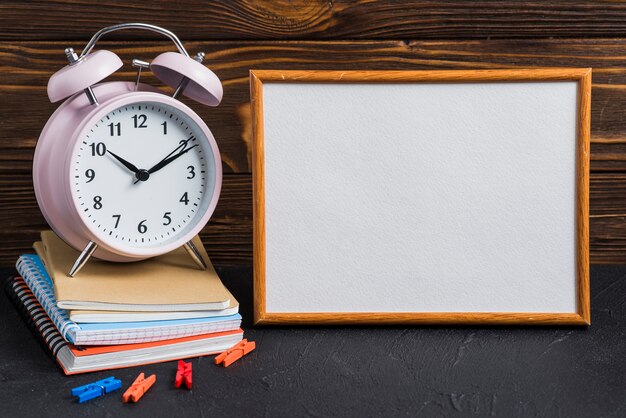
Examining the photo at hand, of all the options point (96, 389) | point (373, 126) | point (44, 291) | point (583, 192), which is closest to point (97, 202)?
point (44, 291)

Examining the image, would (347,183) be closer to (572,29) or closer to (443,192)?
(443,192)

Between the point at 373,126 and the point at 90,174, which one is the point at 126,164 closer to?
the point at 90,174

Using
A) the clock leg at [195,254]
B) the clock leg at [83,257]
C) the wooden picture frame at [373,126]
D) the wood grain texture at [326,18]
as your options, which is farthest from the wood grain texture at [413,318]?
the wood grain texture at [326,18]

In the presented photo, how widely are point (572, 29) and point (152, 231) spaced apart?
688 mm

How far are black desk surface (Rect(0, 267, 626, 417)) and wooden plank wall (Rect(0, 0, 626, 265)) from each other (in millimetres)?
347

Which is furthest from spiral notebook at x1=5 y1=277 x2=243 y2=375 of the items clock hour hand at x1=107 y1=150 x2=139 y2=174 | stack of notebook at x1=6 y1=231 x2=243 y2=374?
clock hour hand at x1=107 y1=150 x2=139 y2=174

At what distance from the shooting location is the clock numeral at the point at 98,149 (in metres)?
1.04

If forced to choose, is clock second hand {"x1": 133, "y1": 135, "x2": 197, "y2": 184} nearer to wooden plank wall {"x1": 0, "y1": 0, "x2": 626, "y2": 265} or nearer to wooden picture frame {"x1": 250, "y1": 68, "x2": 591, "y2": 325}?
wooden picture frame {"x1": 250, "y1": 68, "x2": 591, "y2": 325}

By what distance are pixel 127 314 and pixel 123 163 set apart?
0.63 feet

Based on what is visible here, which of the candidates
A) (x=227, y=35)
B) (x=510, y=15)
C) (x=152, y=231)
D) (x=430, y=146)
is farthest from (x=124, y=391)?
(x=510, y=15)

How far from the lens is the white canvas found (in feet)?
3.54

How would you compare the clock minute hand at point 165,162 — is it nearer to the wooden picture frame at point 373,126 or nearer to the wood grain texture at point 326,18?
the wooden picture frame at point 373,126

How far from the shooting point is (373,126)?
1083mm

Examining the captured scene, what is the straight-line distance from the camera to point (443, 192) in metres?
1.08
